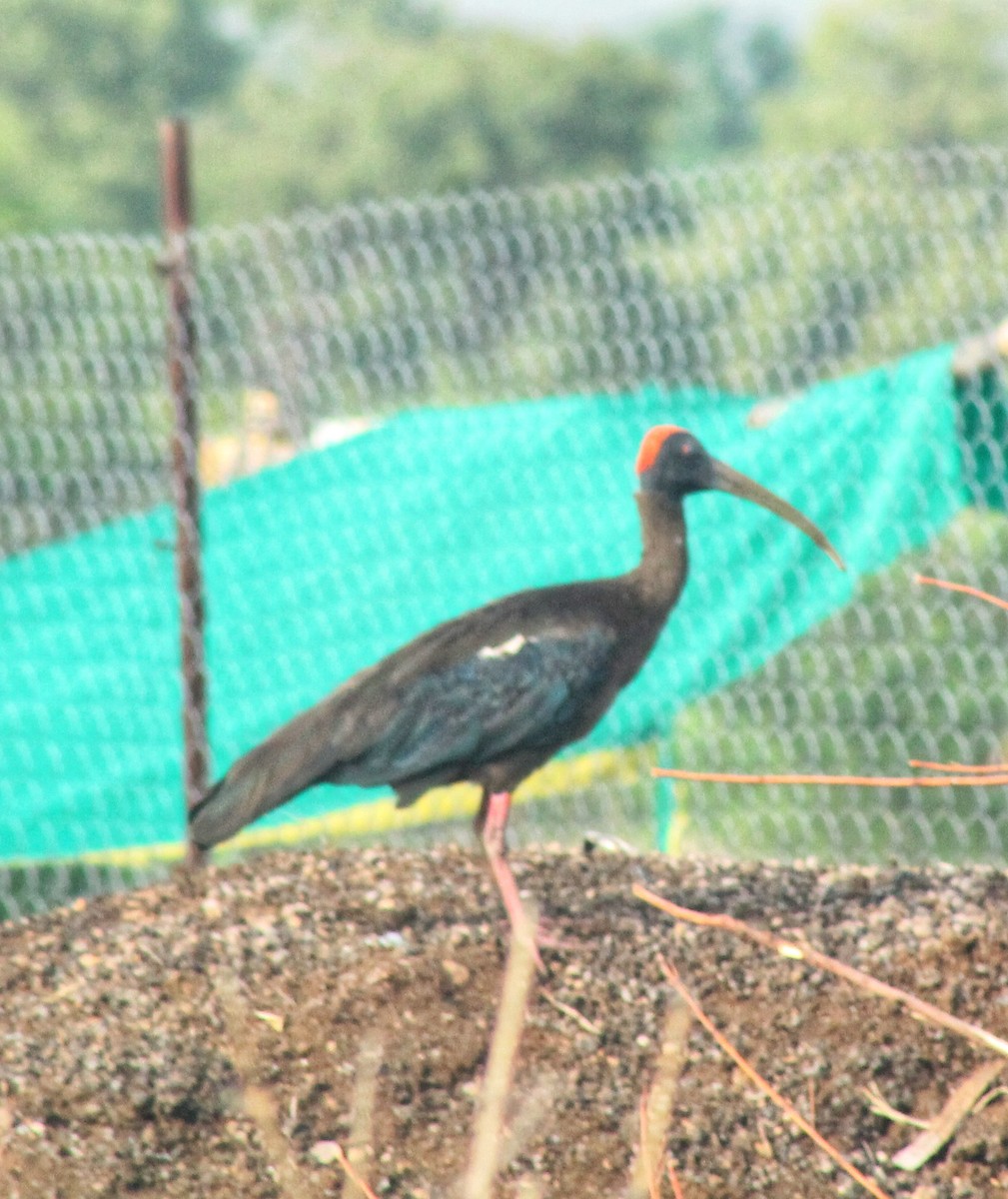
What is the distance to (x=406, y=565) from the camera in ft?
19.3

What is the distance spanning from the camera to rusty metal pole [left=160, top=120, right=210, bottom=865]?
5.74 metres

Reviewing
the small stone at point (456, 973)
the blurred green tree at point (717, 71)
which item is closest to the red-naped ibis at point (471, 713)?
the small stone at point (456, 973)

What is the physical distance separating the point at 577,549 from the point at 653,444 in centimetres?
91

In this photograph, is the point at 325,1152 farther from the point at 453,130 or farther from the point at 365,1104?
the point at 453,130

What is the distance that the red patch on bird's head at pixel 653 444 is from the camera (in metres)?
4.82

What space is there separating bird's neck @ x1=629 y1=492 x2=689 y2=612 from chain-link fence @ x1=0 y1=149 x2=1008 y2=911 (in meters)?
0.75

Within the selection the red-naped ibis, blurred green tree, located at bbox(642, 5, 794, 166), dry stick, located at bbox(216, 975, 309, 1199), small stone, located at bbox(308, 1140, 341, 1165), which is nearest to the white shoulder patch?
the red-naped ibis

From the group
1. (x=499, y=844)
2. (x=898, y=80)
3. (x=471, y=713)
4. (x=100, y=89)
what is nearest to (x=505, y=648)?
(x=471, y=713)

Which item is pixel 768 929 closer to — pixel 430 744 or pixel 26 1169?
pixel 430 744

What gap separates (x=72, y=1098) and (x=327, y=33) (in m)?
123

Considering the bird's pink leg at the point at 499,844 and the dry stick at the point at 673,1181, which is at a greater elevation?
the bird's pink leg at the point at 499,844

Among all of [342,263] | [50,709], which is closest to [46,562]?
[50,709]

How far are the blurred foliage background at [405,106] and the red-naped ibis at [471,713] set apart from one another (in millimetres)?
71074

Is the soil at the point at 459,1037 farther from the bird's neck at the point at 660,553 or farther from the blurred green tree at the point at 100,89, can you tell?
the blurred green tree at the point at 100,89
